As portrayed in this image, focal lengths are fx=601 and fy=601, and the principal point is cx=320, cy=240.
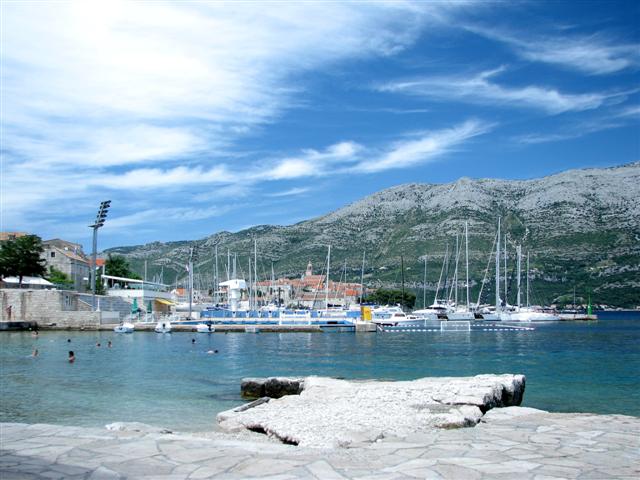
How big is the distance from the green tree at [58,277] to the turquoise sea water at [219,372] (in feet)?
96.8

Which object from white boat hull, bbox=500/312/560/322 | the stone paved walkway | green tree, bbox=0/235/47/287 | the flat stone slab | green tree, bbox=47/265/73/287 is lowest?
white boat hull, bbox=500/312/560/322

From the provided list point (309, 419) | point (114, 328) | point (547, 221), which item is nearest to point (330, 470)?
point (309, 419)

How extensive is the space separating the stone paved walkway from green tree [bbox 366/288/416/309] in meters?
108

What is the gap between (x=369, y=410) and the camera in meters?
11.2

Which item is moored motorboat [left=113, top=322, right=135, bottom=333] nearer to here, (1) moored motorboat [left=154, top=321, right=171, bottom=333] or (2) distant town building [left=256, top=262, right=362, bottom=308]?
(1) moored motorboat [left=154, top=321, right=171, bottom=333]

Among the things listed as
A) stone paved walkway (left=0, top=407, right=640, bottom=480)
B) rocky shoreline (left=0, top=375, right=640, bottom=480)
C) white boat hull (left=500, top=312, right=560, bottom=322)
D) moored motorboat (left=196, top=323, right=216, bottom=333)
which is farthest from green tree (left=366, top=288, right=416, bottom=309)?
stone paved walkway (left=0, top=407, right=640, bottom=480)

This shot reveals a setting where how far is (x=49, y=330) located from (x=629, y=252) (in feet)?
359

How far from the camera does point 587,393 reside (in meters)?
20.3

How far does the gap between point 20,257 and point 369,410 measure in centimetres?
6808

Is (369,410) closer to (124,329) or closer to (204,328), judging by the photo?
(124,329)

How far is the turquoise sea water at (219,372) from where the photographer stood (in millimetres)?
16875

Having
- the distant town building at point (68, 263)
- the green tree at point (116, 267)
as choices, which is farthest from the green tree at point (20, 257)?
the green tree at point (116, 267)

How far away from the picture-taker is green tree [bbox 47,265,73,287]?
263ft

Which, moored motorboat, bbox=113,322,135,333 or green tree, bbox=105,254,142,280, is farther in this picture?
green tree, bbox=105,254,142,280
